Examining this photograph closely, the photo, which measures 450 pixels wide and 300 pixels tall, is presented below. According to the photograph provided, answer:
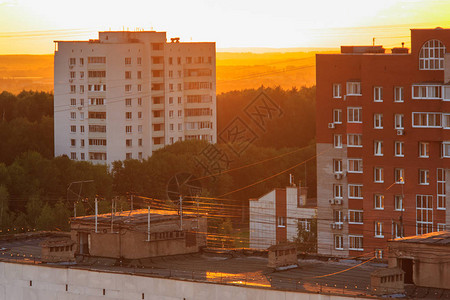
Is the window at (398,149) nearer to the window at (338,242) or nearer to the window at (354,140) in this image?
the window at (354,140)

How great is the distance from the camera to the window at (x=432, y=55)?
170ft

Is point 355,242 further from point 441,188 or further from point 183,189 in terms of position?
point 183,189

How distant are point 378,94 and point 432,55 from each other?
3.25 m

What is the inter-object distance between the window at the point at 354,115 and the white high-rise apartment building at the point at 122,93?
5071 cm

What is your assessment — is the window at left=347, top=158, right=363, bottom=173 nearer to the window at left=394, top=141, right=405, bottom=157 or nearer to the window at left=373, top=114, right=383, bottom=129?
the window at left=373, top=114, right=383, bottom=129

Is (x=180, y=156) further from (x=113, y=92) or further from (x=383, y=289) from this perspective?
(x=383, y=289)

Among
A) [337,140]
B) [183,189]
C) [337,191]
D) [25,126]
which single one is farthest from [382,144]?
[25,126]

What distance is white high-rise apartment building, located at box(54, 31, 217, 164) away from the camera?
105250 millimetres

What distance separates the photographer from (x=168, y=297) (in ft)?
96.0

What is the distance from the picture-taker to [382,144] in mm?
53844

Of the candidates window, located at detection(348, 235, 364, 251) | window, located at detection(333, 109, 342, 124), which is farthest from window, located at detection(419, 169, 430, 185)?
window, located at detection(333, 109, 342, 124)

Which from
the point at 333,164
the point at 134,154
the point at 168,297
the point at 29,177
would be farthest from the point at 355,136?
the point at 134,154

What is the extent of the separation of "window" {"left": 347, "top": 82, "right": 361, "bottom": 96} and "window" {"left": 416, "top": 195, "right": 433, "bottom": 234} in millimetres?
6119

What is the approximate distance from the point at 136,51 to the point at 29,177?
86.9ft
